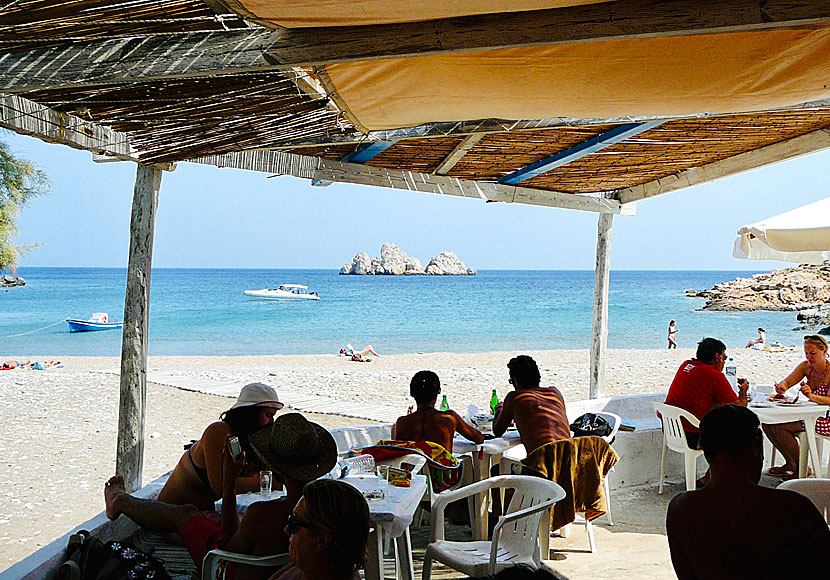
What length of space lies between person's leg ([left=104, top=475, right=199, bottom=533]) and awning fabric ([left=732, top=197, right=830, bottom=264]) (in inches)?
176

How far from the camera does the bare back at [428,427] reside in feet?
14.6

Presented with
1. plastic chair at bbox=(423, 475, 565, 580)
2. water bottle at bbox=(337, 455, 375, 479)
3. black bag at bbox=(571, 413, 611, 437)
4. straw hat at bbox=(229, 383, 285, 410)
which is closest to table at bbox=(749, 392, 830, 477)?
black bag at bbox=(571, 413, 611, 437)

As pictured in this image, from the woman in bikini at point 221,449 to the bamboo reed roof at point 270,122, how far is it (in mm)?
1271

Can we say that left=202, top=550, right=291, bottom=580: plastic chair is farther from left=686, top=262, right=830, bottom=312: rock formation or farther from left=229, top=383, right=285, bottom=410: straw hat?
left=686, top=262, right=830, bottom=312: rock formation

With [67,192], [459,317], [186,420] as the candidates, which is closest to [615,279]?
[459,317]

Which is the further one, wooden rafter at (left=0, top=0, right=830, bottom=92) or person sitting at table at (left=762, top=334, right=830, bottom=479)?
person sitting at table at (left=762, top=334, right=830, bottom=479)

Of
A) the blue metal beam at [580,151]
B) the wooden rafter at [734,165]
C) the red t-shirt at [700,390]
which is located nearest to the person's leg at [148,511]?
the blue metal beam at [580,151]

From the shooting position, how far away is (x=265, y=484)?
343 cm

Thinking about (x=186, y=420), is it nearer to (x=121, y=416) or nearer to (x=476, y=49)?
(x=121, y=416)

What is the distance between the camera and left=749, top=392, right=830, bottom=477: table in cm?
543

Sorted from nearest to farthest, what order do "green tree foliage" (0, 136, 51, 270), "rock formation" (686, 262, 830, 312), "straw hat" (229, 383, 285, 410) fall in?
"straw hat" (229, 383, 285, 410), "green tree foliage" (0, 136, 51, 270), "rock formation" (686, 262, 830, 312)

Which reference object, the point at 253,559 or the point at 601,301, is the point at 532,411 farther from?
the point at 601,301

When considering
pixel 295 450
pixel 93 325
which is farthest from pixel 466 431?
pixel 93 325

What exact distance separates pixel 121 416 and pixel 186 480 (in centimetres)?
73
